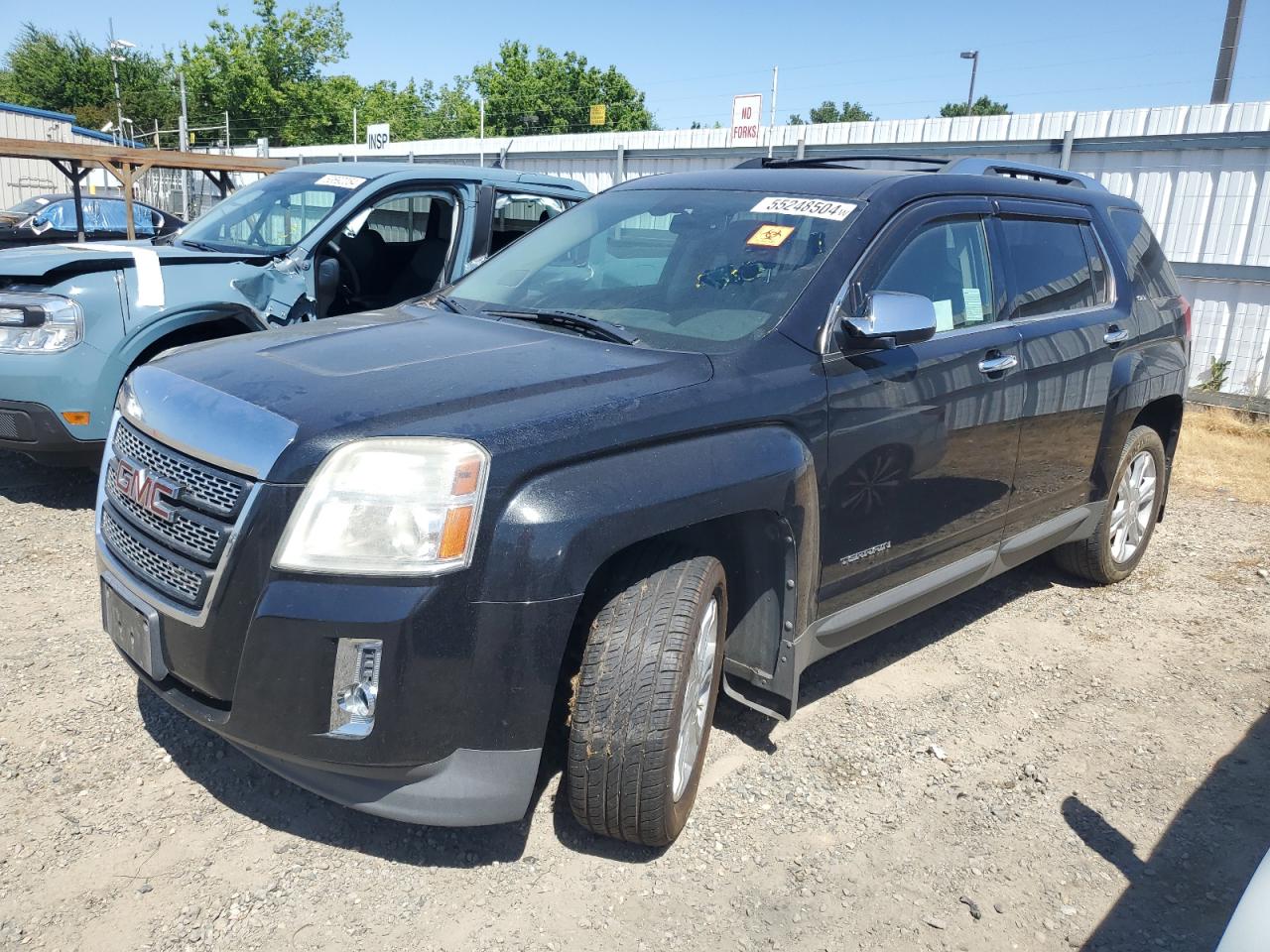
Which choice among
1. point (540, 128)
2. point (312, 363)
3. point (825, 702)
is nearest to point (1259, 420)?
point (825, 702)

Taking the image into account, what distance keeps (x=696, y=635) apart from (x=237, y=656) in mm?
1142

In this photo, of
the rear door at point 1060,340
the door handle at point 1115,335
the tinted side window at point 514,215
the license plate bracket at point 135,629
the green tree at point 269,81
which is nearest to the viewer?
the license plate bracket at point 135,629

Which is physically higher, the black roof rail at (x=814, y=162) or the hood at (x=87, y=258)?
the black roof rail at (x=814, y=162)

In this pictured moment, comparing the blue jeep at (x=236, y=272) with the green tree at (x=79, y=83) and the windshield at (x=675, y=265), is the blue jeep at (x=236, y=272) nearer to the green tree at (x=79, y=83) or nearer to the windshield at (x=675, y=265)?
the windshield at (x=675, y=265)

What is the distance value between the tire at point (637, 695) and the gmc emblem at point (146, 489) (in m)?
1.13

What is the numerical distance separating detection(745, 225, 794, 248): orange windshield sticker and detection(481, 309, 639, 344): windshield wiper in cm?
61

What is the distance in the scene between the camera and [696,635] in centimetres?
264

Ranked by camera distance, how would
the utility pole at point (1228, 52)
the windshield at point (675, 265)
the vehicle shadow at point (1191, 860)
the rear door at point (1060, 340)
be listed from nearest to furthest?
the vehicle shadow at point (1191, 860), the windshield at point (675, 265), the rear door at point (1060, 340), the utility pole at point (1228, 52)

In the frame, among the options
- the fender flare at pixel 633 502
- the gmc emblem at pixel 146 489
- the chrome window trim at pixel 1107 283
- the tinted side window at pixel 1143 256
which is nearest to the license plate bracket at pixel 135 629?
the gmc emblem at pixel 146 489

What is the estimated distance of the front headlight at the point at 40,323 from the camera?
4977 millimetres

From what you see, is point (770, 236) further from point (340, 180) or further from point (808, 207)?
point (340, 180)

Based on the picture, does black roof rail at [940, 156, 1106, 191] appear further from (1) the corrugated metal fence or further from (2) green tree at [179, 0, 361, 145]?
(2) green tree at [179, 0, 361, 145]

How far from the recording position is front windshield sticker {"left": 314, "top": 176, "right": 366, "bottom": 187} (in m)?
6.20

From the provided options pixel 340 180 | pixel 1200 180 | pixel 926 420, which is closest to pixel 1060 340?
pixel 926 420
